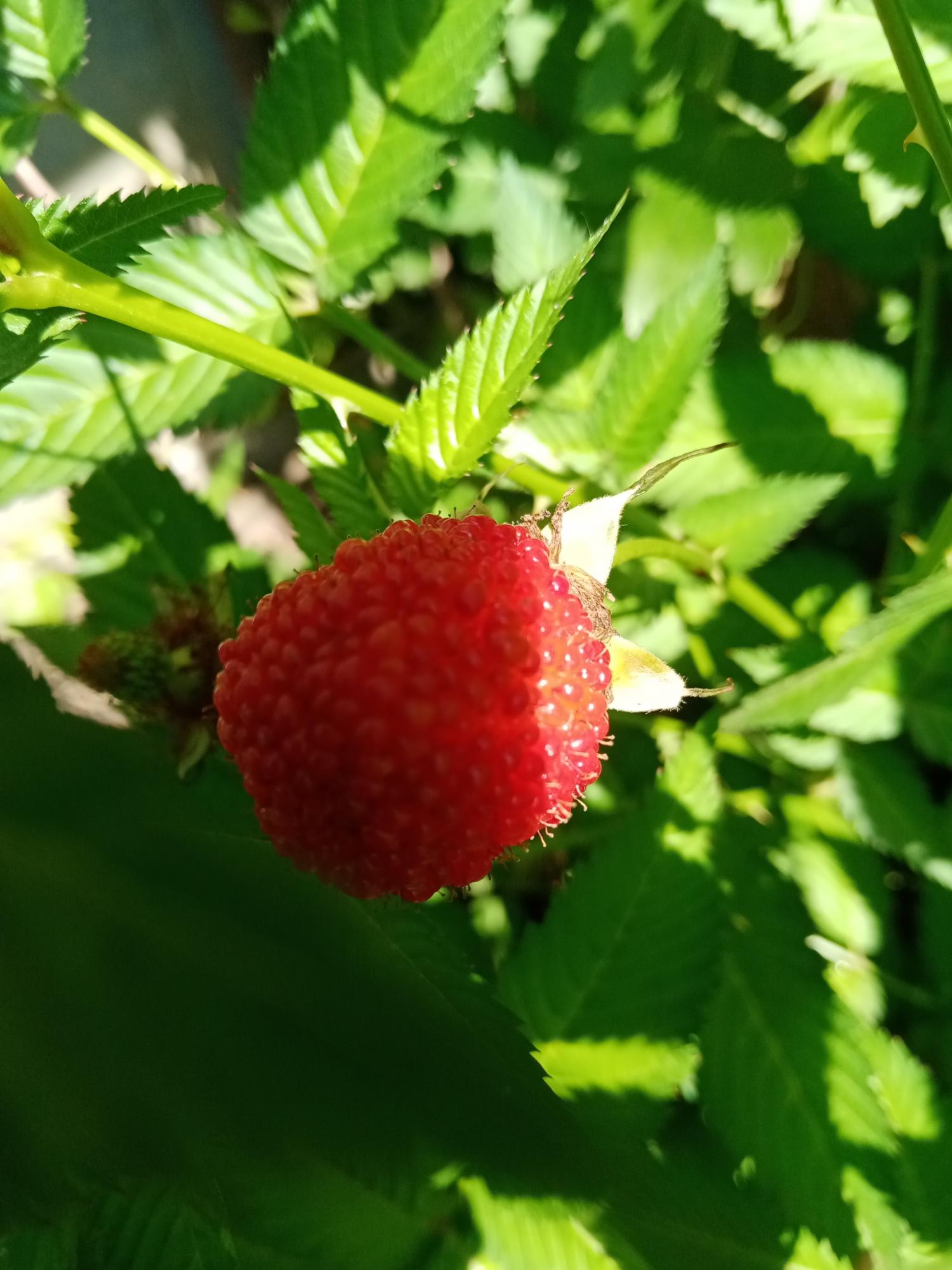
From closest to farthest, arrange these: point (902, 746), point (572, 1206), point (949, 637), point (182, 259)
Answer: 1. point (572, 1206)
2. point (182, 259)
3. point (949, 637)
4. point (902, 746)

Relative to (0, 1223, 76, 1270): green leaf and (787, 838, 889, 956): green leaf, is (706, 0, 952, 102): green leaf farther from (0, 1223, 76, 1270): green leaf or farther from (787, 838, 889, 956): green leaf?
(0, 1223, 76, 1270): green leaf

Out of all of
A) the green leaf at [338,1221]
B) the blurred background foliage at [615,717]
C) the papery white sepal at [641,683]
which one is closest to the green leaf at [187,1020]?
the blurred background foliage at [615,717]

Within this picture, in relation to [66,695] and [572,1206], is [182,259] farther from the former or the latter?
[572,1206]

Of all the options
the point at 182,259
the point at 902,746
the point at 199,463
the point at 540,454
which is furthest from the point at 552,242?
the point at 199,463

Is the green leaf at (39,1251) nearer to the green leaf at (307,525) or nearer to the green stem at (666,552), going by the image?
the green leaf at (307,525)

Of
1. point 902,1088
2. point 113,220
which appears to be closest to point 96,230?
Result: point 113,220

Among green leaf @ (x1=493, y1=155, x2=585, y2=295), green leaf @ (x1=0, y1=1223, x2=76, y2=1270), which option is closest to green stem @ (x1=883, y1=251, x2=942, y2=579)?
green leaf @ (x1=493, y1=155, x2=585, y2=295)
